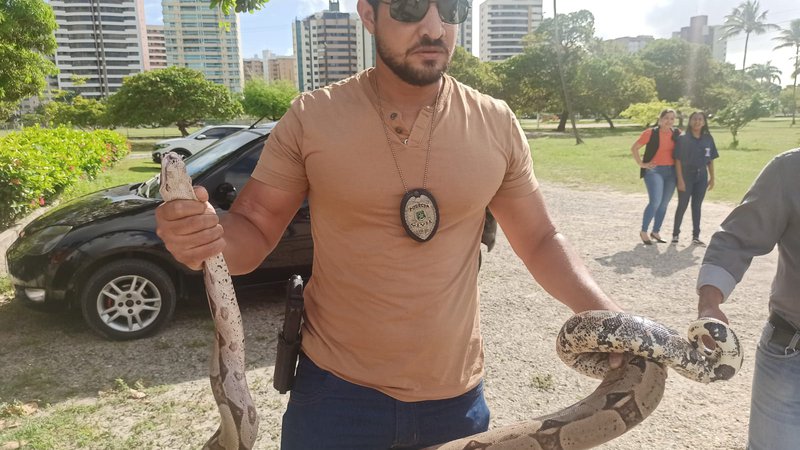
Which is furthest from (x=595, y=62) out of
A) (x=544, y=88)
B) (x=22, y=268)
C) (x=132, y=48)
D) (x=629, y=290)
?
(x=132, y=48)

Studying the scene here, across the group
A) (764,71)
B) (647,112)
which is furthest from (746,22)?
(647,112)

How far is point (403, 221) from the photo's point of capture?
1.83 metres

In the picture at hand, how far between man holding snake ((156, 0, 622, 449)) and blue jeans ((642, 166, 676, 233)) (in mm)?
8636

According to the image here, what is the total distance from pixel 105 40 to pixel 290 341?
158 m

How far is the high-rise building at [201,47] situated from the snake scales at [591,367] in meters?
145

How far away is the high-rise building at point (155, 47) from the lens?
15738 cm

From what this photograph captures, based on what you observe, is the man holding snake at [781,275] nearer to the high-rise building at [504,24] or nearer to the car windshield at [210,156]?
the car windshield at [210,156]

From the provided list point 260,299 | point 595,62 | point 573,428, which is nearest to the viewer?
point 573,428

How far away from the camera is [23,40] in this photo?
11688mm

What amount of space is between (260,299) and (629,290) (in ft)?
15.1

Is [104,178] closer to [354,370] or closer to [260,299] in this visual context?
A: [260,299]

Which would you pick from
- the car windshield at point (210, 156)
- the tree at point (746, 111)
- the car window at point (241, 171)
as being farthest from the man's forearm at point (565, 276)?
the tree at point (746, 111)

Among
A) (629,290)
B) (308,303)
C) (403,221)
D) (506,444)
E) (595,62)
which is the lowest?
(629,290)

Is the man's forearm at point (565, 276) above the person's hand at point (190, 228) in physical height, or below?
below
